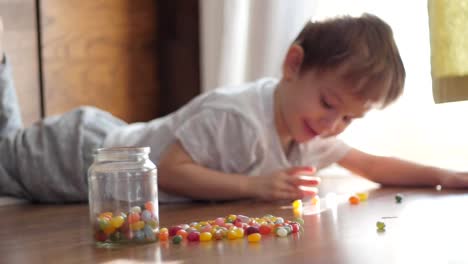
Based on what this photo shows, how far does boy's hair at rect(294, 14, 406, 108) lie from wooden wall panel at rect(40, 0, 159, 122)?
87cm

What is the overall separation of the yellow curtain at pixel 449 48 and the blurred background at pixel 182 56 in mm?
167

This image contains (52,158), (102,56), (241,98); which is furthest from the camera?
(102,56)

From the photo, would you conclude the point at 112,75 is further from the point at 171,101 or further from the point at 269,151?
the point at 269,151

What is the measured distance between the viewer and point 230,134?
1623 millimetres

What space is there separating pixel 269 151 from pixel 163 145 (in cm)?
22

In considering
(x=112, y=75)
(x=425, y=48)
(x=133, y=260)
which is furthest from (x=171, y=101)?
(x=133, y=260)

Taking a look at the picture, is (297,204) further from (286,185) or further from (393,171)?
(393,171)

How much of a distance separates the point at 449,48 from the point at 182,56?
0.95 m

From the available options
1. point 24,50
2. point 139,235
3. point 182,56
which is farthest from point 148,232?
point 182,56

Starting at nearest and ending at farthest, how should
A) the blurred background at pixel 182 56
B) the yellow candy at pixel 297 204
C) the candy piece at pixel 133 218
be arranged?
1. the candy piece at pixel 133 218
2. the yellow candy at pixel 297 204
3. the blurred background at pixel 182 56

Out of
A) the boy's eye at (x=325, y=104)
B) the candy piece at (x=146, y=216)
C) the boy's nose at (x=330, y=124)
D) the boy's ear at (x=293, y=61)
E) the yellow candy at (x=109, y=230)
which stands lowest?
the yellow candy at (x=109, y=230)

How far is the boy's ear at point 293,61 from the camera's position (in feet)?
5.22

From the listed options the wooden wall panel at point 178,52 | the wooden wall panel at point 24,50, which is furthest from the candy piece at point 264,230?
the wooden wall panel at point 178,52

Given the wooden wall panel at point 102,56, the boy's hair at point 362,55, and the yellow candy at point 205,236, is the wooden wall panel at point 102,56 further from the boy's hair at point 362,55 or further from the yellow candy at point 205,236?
the yellow candy at point 205,236
